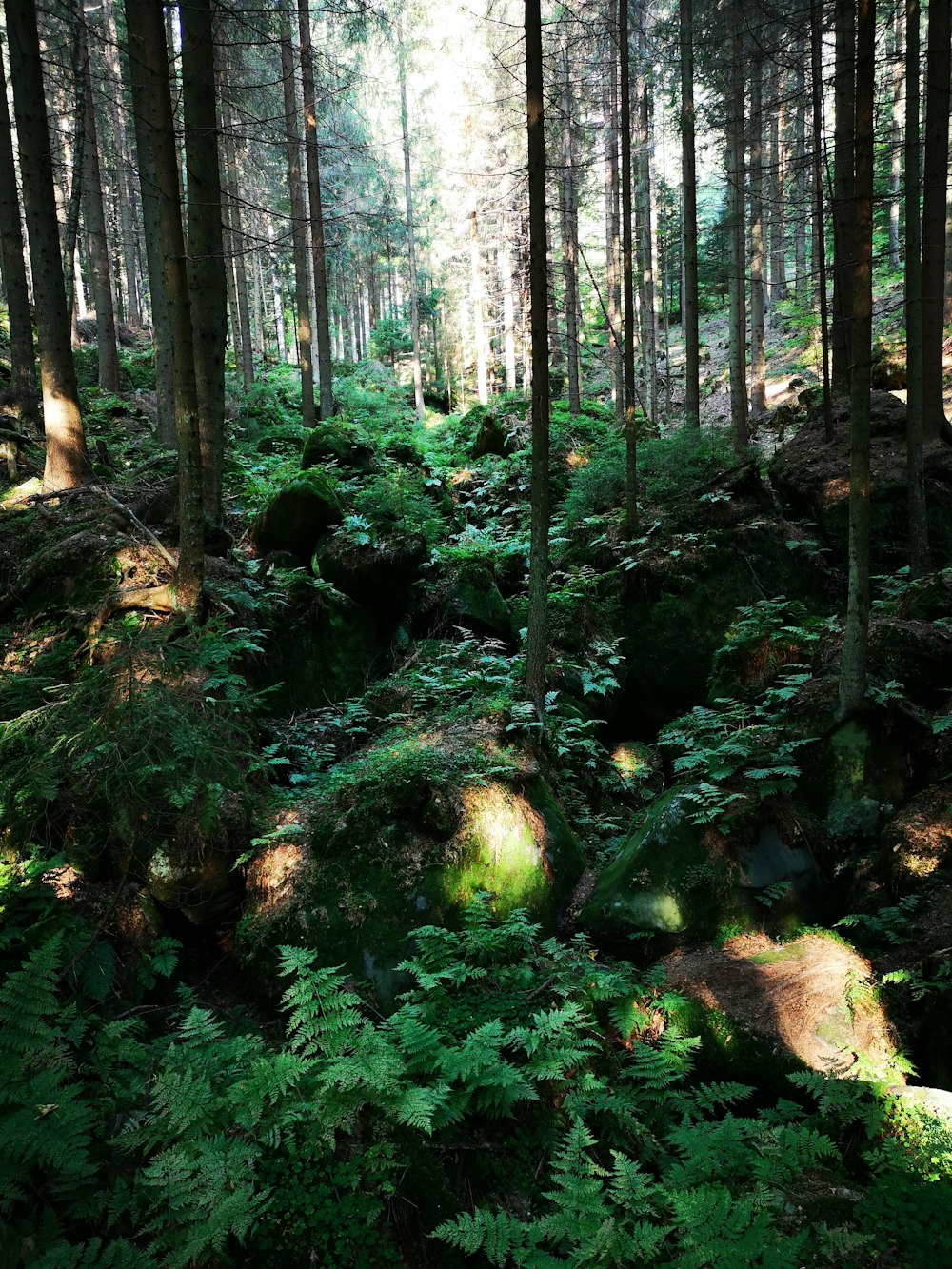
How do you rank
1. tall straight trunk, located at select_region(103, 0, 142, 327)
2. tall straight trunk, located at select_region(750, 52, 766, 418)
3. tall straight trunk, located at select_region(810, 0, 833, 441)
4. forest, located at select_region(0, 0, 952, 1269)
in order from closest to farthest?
forest, located at select_region(0, 0, 952, 1269) → tall straight trunk, located at select_region(810, 0, 833, 441) → tall straight trunk, located at select_region(750, 52, 766, 418) → tall straight trunk, located at select_region(103, 0, 142, 327)

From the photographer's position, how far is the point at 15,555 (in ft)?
23.4

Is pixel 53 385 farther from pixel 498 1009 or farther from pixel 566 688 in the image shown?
pixel 498 1009

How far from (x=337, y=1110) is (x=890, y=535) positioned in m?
10.3

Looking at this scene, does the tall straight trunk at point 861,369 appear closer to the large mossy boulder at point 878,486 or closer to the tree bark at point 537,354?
the tree bark at point 537,354

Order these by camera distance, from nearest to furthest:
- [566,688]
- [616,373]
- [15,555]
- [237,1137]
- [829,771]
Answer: [237,1137]
[829,771]
[15,555]
[566,688]
[616,373]

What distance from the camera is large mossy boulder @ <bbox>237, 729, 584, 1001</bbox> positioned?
507 cm

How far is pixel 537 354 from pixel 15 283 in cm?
889

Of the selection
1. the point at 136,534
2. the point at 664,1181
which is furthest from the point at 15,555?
A: the point at 664,1181

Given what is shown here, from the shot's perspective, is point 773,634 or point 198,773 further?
point 773,634

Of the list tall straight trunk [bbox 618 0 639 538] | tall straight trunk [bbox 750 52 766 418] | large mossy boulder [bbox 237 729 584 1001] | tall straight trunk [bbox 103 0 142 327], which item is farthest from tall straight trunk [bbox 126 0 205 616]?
tall straight trunk [bbox 103 0 142 327]

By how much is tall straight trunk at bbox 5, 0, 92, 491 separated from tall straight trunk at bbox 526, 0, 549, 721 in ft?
19.1

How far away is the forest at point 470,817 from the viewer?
10.3 feet

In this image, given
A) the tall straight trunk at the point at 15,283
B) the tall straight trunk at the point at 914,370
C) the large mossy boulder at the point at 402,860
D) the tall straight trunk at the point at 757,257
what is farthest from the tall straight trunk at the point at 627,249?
the tall straight trunk at the point at 15,283

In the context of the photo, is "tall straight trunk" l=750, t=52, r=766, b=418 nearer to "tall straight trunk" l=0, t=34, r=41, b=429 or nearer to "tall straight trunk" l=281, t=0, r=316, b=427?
"tall straight trunk" l=281, t=0, r=316, b=427
